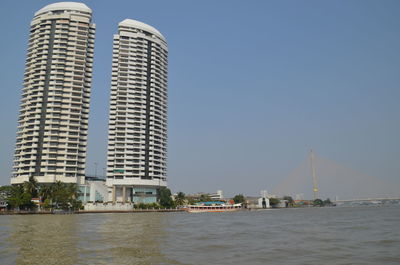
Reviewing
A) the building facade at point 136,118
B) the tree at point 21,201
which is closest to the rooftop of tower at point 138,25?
the building facade at point 136,118

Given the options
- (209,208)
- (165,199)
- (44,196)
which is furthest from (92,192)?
(209,208)

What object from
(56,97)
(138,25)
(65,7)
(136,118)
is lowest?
(136,118)

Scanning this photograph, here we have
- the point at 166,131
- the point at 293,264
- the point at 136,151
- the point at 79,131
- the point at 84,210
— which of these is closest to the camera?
the point at 293,264

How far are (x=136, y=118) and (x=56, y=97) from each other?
28.0m

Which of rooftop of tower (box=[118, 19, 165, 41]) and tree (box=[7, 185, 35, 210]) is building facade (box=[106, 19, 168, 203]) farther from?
tree (box=[7, 185, 35, 210])

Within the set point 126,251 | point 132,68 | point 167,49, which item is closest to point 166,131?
point 132,68

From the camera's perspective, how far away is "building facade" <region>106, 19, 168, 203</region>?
12388 cm

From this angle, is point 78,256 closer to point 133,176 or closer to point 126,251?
point 126,251

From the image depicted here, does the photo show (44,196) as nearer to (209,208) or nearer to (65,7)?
(209,208)

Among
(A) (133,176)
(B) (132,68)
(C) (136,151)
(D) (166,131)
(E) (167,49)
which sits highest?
(E) (167,49)

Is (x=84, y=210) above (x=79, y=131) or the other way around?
the other way around

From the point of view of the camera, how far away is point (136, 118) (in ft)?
419

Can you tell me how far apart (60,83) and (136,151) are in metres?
34.9

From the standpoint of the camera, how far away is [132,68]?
131625 mm
